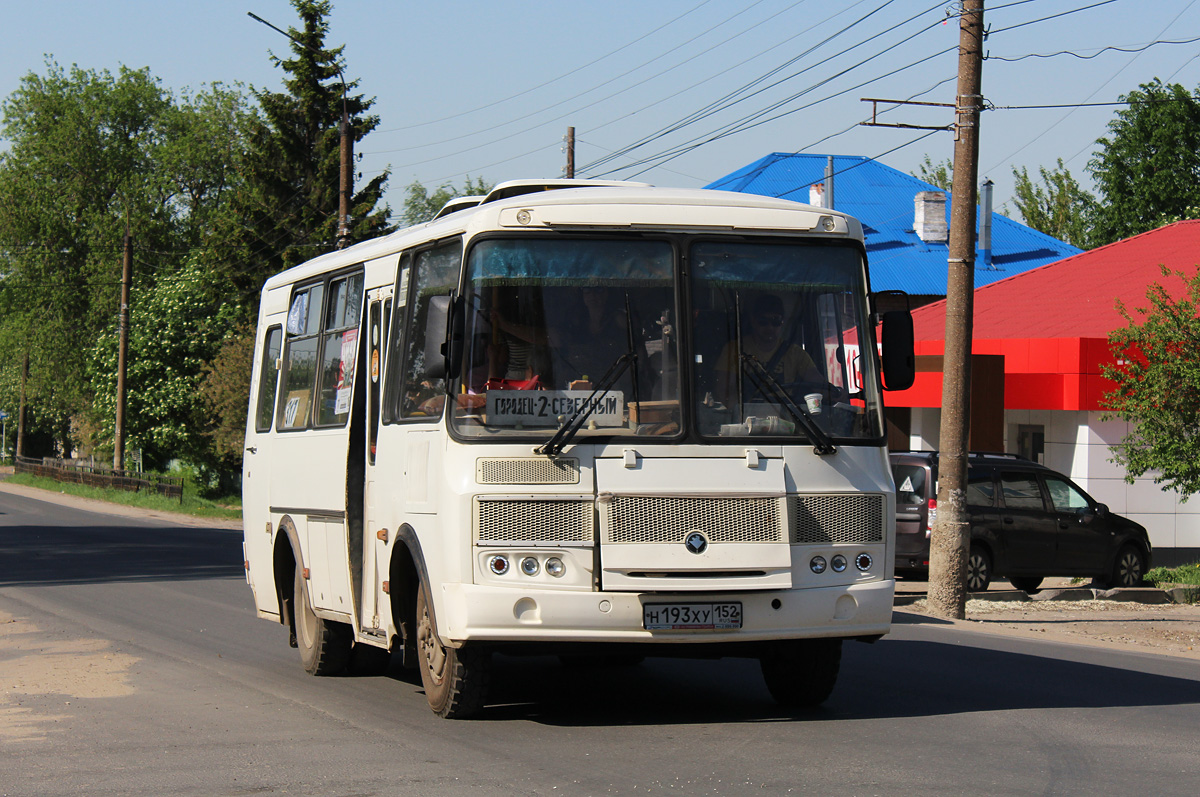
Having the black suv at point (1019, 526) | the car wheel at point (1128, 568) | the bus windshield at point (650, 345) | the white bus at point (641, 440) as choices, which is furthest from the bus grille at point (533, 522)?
the car wheel at point (1128, 568)

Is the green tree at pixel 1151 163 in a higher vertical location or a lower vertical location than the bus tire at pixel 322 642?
higher

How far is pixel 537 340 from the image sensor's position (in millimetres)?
8195

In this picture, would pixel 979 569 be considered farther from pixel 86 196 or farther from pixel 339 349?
pixel 86 196

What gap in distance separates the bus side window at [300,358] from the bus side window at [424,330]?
2211 millimetres

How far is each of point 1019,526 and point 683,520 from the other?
531 inches

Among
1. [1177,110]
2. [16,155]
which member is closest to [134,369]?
[16,155]

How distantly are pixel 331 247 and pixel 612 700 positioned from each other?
128 ft

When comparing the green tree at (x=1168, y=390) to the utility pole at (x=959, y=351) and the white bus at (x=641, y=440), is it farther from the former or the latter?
the white bus at (x=641, y=440)

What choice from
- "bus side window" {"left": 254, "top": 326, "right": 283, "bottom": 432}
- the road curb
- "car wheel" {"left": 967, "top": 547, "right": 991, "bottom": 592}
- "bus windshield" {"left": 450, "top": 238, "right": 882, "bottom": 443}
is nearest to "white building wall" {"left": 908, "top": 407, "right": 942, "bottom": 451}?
"car wheel" {"left": 967, "top": 547, "right": 991, "bottom": 592}

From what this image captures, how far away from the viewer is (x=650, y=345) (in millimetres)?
8273

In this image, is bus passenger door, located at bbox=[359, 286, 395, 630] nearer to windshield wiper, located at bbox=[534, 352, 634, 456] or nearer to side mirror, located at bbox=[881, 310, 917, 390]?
windshield wiper, located at bbox=[534, 352, 634, 456]

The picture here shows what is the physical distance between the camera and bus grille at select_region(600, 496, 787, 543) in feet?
26.1

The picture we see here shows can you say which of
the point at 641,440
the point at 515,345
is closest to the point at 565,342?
the point at 515,345

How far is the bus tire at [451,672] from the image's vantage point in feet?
27.6
